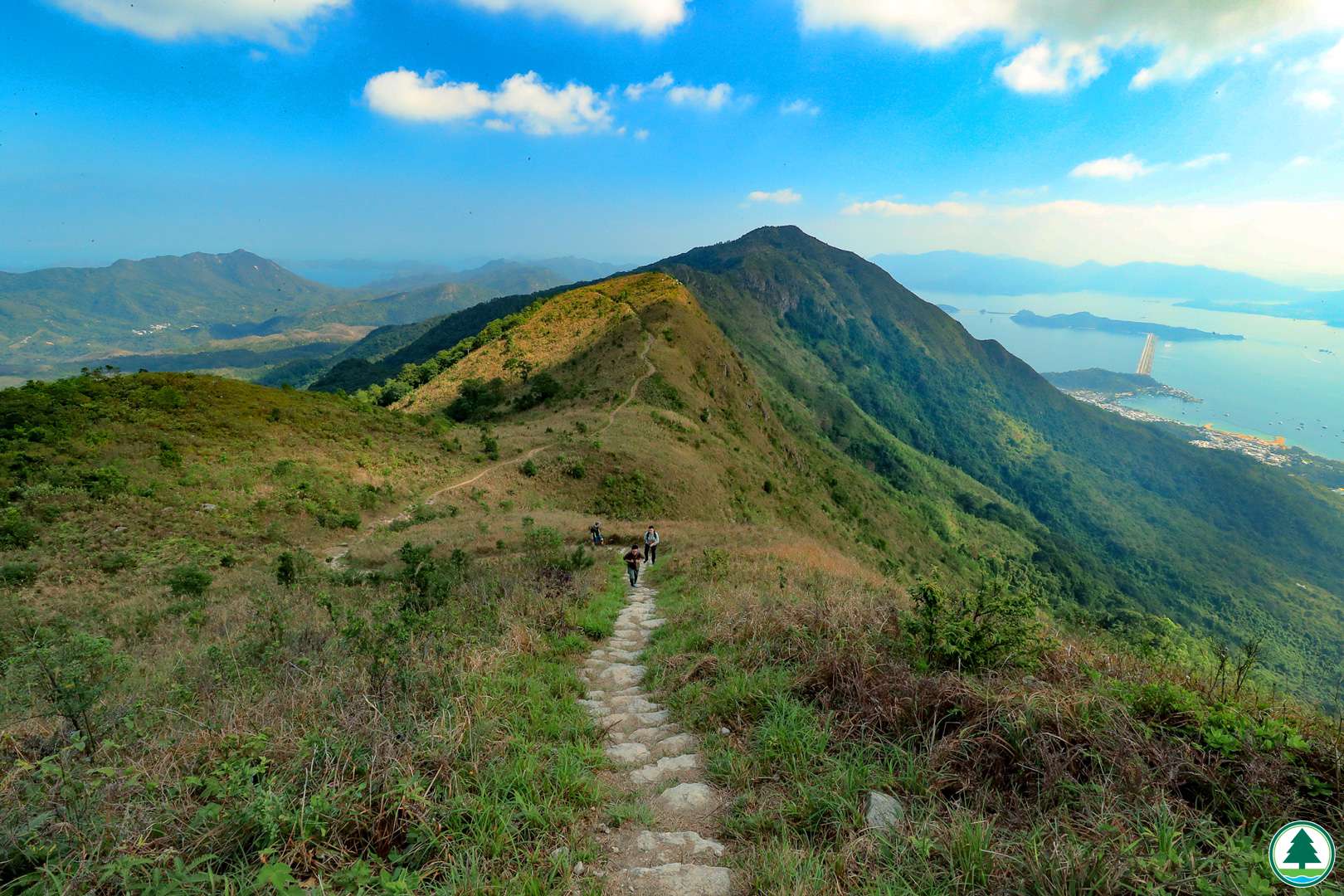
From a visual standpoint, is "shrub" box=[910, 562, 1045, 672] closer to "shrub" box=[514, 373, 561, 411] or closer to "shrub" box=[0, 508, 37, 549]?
"shrub" box=[0, 508, 37, 549]

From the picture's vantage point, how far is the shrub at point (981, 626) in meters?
5.59

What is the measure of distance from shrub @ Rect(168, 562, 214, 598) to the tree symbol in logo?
759 inches

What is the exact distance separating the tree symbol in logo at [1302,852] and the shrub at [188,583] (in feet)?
63.2

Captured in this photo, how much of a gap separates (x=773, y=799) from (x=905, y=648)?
2.71 meters

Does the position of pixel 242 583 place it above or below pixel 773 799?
below

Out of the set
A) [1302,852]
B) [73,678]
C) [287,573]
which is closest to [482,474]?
[287,573]

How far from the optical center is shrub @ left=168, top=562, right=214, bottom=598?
44.6 feet

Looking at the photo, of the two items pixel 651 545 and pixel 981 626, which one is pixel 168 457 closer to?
pixel 651 545

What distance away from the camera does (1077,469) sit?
488 ft


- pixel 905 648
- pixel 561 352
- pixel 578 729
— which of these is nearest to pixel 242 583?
pixel 578 729

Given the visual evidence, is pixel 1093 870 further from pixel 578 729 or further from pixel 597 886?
pixel 578 729

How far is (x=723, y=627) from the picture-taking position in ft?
26.6

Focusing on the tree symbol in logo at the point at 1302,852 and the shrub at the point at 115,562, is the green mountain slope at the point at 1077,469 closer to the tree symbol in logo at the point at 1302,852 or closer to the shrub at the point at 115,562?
the tree symbol in logo at the point at 1302,852

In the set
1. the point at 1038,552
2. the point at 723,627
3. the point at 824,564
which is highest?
the point at 723,627
